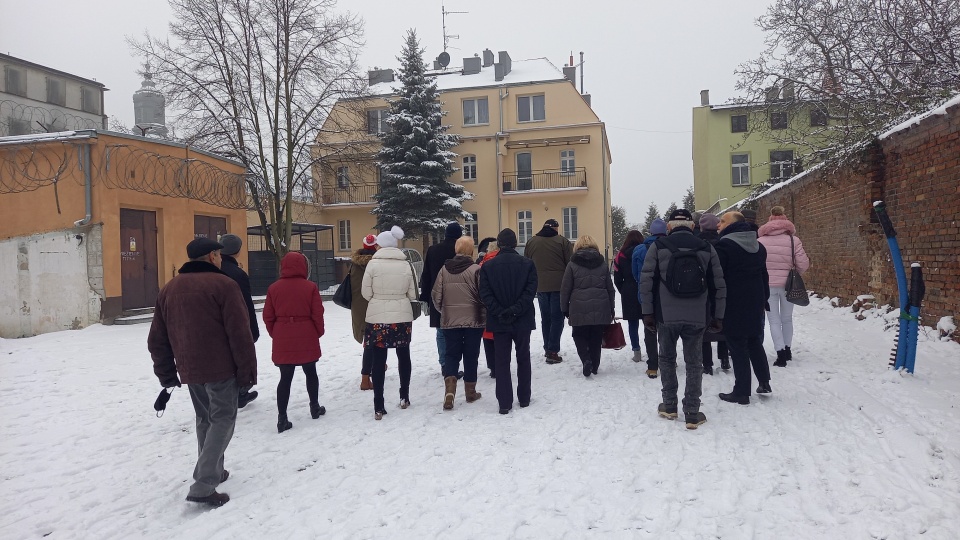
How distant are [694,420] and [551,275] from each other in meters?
3.39

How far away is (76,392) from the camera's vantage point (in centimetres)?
753

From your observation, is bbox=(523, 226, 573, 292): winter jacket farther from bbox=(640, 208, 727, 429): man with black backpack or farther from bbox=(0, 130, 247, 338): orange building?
bbox=(0, 130, 247, 338): orange building

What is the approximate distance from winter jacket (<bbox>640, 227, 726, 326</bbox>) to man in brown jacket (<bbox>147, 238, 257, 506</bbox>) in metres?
3.35

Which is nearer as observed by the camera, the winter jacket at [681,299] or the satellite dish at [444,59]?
the winter jacket at [681,299]

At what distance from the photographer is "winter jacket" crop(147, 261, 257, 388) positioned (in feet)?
13.2

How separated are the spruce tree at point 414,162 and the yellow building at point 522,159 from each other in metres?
3.49

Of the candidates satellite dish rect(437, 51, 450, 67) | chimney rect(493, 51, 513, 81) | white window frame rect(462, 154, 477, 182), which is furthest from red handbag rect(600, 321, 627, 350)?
satellite dish rect(437, 51, 450, 67)

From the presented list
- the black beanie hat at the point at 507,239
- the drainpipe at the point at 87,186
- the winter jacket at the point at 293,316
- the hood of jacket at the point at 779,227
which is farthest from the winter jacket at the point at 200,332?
the drainpipe at the point at 87,186

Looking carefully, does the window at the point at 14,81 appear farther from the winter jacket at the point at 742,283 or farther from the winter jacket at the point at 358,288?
the winter jacket at the point at 742,283

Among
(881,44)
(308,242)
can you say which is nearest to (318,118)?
(308,242)

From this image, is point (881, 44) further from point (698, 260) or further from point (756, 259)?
point (698, 260)

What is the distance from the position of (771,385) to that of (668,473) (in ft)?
8.75

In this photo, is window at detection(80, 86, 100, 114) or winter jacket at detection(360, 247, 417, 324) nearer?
winter jacket at detection(360, 247, 417, 324)

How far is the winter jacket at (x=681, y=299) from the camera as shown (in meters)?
5.03
